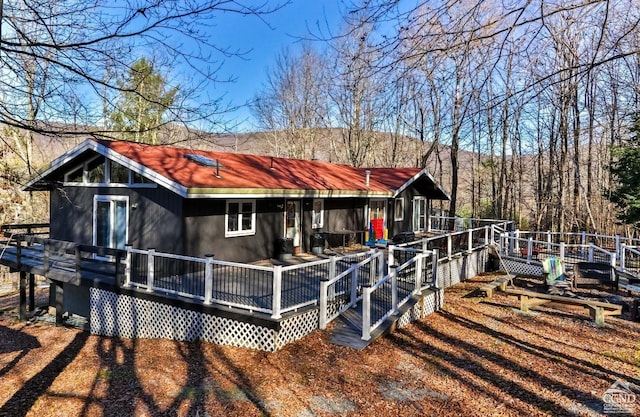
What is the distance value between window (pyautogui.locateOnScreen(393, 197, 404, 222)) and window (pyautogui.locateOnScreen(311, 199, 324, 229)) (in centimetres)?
480

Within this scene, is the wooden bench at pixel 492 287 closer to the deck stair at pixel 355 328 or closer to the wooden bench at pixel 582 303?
the wooden bench at pixel 582 303

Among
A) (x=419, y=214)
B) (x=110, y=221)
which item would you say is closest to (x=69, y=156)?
(x=110, y=221)

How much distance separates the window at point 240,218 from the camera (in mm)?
11491

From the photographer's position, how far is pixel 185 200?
33.7 feet

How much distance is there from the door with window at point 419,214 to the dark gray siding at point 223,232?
29.6 feet

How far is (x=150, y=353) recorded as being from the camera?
25.7ft

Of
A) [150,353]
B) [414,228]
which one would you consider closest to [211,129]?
[150,353]

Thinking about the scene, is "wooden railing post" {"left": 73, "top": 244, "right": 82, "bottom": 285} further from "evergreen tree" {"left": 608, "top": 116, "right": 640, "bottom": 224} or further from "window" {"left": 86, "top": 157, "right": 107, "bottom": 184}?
"evergreen tree" {"left": 608, "top": 116, "right": 640, "bottom": 224}

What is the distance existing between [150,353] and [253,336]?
2178 millimetres

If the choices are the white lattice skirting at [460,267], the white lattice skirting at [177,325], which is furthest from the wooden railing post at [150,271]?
the white lattice skirting at [460,267]

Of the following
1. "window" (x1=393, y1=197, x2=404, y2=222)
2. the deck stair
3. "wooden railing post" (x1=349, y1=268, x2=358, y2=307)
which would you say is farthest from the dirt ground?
"window" (x1=393, y1=197, x2=404, y2=222)

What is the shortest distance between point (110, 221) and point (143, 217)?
1.38 m

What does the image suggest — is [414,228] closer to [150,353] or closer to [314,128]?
[150,353]

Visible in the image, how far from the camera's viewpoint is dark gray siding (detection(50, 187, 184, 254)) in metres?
10.3
